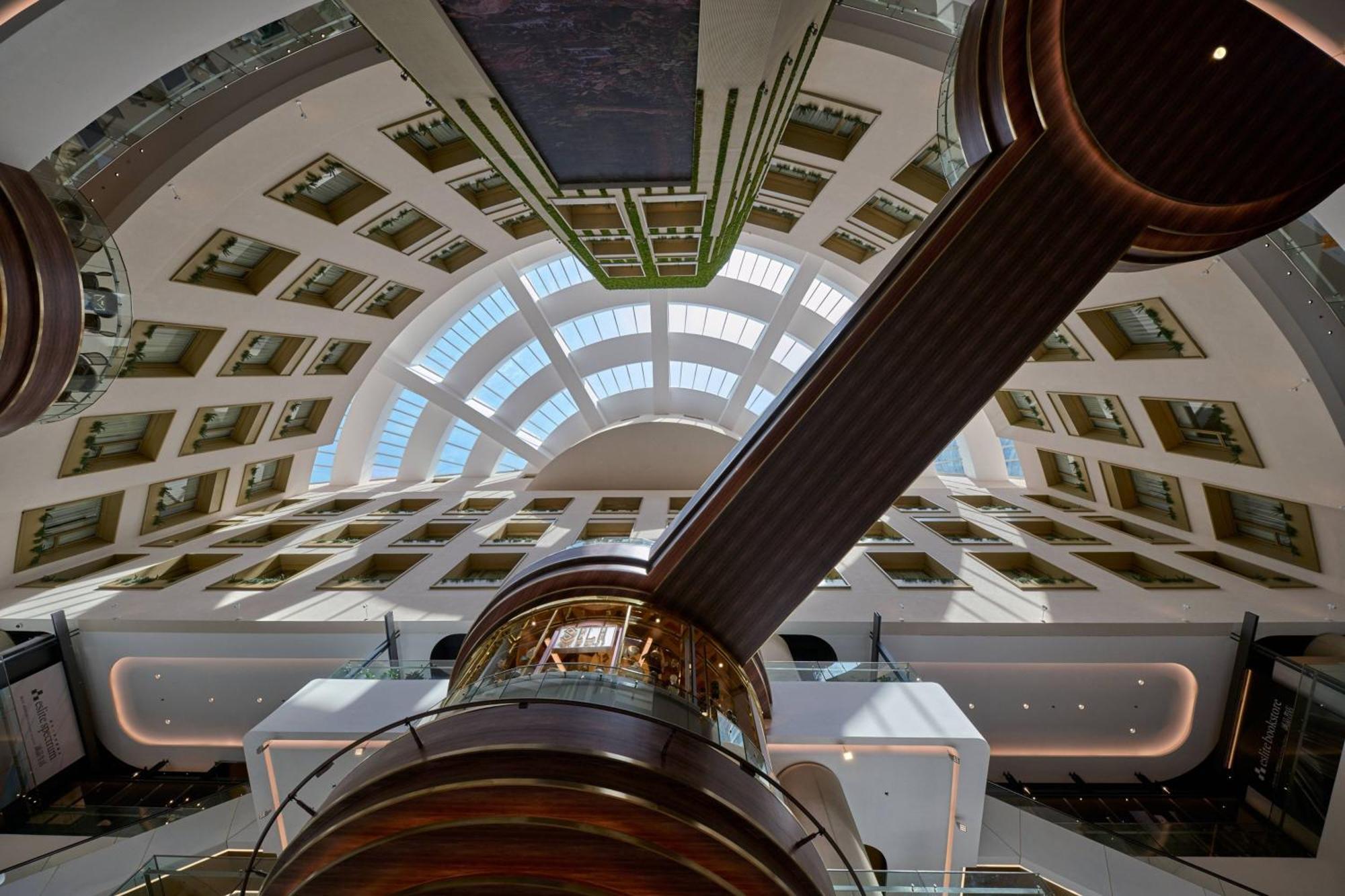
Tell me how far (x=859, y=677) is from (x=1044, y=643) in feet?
14.3

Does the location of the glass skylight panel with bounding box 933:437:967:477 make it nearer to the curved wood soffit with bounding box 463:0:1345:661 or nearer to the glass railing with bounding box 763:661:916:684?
the glass railing with bounding box 763:661:916:684

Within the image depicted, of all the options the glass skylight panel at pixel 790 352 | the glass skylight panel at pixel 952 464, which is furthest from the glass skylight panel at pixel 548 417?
the glass skylight panel at pixel 952 464

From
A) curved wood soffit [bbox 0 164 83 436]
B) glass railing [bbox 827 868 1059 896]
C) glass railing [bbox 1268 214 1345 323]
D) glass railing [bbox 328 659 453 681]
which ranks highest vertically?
glass railing [bbox 1268 214 1345 323]

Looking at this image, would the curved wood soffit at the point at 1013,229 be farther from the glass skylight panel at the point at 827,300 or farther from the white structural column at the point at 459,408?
the white structural column at the point at 459,408

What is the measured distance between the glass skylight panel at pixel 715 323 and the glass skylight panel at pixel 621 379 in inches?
91.0

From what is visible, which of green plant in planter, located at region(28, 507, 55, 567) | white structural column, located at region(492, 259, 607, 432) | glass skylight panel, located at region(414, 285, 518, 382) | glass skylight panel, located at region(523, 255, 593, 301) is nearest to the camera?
green plant in planter, located at region(28, 507, 55, 567)

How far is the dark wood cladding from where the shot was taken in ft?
12.1

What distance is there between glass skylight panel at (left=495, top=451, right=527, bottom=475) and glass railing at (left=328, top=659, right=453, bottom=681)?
17589mm

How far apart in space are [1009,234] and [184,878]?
404 inches

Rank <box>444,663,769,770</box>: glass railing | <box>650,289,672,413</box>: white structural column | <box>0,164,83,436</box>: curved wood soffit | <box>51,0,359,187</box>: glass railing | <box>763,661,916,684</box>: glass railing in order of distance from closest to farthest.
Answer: <box>444,663,769,770</box>: glass railing < <box>0,164,83,436</box>: curved wood soffit < <box>51,0,359,187</box>: glass railing < <box>763,661,916,684</box>: glass railing < <box>650,289,672,413</box>: white structural column

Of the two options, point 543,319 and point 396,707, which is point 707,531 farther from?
point 543,319

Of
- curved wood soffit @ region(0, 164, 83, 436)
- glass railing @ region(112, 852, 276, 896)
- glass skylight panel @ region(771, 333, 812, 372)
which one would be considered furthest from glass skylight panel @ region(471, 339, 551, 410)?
curved wood soffit @ region(0, 164, 83, 436)

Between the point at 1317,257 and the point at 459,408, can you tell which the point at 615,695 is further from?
the point at 459,408

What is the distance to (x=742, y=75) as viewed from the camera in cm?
452
